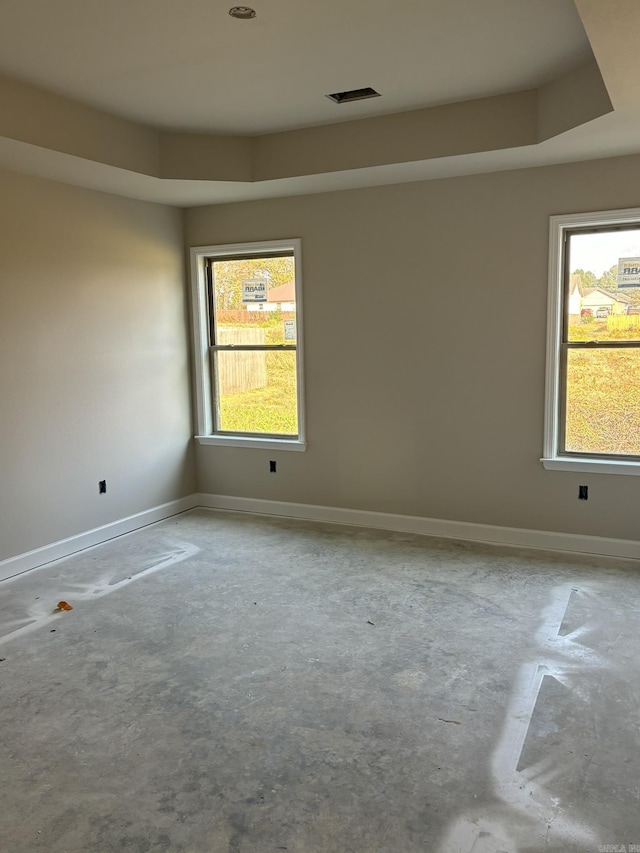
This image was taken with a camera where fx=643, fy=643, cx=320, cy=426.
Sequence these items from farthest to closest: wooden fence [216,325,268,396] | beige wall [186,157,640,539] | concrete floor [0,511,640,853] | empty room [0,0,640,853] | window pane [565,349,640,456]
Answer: wooden fence [216,325,268,396]
beige wall [186,157,640,539]
window pane [565,349,640,456]
empty room [0,0,640,853]
concrete floor [0,511,640,853]

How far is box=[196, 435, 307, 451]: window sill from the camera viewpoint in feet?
17.5

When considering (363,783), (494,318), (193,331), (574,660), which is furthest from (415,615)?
(193,331)

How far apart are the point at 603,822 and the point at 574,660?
1033mm

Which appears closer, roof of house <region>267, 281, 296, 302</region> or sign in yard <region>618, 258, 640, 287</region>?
sign in yard <region>618, 258, 640, 287</region>

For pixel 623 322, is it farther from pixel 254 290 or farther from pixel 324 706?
pixel 324 706

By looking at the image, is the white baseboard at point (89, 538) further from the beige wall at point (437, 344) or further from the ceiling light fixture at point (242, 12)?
the ceiling light fixture at point (242, 12)

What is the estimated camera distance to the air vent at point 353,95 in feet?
12.2

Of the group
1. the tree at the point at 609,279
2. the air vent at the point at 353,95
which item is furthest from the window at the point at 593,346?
the air vent at the point at 353,95

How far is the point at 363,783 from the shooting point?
2.19 m

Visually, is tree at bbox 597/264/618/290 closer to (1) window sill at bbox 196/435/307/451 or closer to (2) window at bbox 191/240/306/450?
(2) window at bbox 191/240/306/450

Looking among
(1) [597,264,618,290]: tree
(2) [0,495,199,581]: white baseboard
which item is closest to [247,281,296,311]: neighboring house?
(2) [0,495,199,581]: white baseboard

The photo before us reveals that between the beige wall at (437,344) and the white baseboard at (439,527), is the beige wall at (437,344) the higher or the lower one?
the higher one

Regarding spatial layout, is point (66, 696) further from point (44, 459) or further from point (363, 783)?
point (44, 459)

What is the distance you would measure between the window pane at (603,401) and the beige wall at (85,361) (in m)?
3.22
